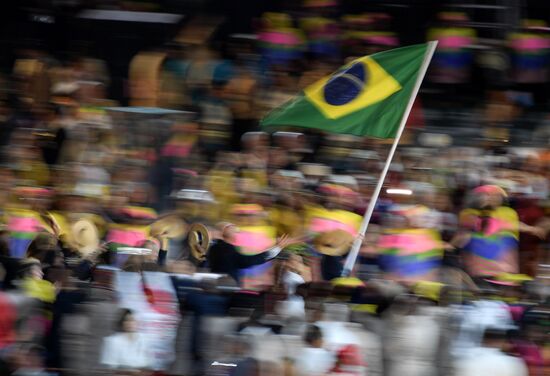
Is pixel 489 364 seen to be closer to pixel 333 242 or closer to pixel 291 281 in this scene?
pixel 291 281

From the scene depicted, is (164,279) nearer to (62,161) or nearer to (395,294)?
(395,294)

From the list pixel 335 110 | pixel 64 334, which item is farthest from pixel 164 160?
pixel 64 334

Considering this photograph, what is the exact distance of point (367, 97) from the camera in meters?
13.2

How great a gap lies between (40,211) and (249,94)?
2.69m

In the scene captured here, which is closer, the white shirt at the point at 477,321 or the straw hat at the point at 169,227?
the white shirt at the point at 477,321

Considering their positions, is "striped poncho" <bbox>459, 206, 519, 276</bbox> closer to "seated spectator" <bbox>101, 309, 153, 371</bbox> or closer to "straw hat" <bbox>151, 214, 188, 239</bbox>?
"straw hat" <bbox>151, 214, 188, 239</bbox>

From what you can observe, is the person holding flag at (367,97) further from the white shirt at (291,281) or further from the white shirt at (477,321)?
the white shirt at (477,321)

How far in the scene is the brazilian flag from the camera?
13.1 metres

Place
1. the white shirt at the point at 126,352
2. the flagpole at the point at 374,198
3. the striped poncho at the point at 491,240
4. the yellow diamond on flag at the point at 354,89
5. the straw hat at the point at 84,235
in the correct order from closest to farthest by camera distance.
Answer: the white shirt at the point at 126,352 < the flagpole at the point at 374,198 < the striped poncho at the point at 491,240 < the straw hat at the point at 84,235 < the yellow diamond on flag at the point at 354,89

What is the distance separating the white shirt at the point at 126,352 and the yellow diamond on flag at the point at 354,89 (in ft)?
8.60

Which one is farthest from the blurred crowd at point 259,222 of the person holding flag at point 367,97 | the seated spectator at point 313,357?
the person holding flag at point 367,97

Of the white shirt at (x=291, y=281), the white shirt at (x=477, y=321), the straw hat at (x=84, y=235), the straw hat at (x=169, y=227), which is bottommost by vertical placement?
the white shirt at (x=477, y=321)

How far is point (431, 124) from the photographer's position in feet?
49.2

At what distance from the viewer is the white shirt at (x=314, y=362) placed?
37.6ft
